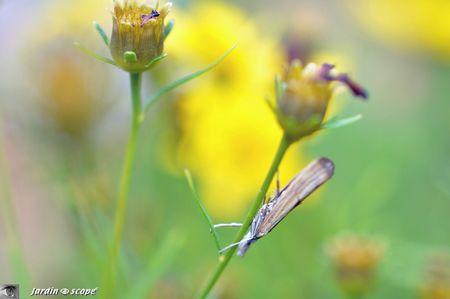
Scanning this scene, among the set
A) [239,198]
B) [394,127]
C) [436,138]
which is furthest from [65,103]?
[394,127]

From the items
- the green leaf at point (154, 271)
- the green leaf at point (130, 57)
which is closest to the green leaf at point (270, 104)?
the green leaf at point (130, 57)

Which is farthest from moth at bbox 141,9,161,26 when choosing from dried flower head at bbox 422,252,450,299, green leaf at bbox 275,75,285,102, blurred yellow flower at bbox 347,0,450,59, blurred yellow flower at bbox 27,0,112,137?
blurred yellow flower at bbox 347,0,450,59

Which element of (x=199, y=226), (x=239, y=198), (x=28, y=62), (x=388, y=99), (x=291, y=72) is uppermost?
(x=291, y=72)

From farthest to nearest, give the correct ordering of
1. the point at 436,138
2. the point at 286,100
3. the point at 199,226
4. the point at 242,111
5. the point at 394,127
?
the point at 394,127
the point at 436,138
the point at 199,226
the point at 242,111
the point at 286,100

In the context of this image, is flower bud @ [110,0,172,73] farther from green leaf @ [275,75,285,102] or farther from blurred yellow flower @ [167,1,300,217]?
blurred yellow flower @ [167,1,300,217]

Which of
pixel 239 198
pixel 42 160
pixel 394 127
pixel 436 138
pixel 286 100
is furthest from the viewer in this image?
pixel 394 127

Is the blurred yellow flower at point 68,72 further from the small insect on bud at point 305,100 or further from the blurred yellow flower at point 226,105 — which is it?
the small insect on bud at point 305,100

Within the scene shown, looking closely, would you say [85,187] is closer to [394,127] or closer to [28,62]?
[28,62]
